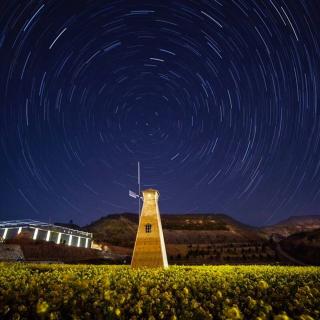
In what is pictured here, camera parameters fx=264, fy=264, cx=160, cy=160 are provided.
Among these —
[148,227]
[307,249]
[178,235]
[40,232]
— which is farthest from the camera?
[178,235]

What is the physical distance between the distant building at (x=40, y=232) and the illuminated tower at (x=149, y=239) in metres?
39.9

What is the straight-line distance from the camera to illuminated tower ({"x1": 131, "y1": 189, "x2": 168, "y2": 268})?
2302 cm

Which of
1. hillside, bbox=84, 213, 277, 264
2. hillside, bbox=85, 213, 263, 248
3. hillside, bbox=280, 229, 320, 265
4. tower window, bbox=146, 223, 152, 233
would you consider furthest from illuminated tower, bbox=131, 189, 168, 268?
hillside, bbox=85, 213, 263, 248

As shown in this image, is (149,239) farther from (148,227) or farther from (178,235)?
(178,235)

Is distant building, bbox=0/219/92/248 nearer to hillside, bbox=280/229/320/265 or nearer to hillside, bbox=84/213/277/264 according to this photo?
hillside, bbox=84/213/277/264

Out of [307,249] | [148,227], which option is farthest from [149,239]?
[307,249]

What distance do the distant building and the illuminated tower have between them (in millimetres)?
39912

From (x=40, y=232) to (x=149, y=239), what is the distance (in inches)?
1880

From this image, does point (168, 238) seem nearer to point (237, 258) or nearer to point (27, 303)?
point (237, 258)

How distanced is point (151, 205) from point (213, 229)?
75379 millimetres

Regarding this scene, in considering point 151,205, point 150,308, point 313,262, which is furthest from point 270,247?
point 150,308

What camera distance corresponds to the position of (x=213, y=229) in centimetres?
9488

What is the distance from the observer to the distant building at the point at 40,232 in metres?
59.2

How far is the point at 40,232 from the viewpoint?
203 feet
